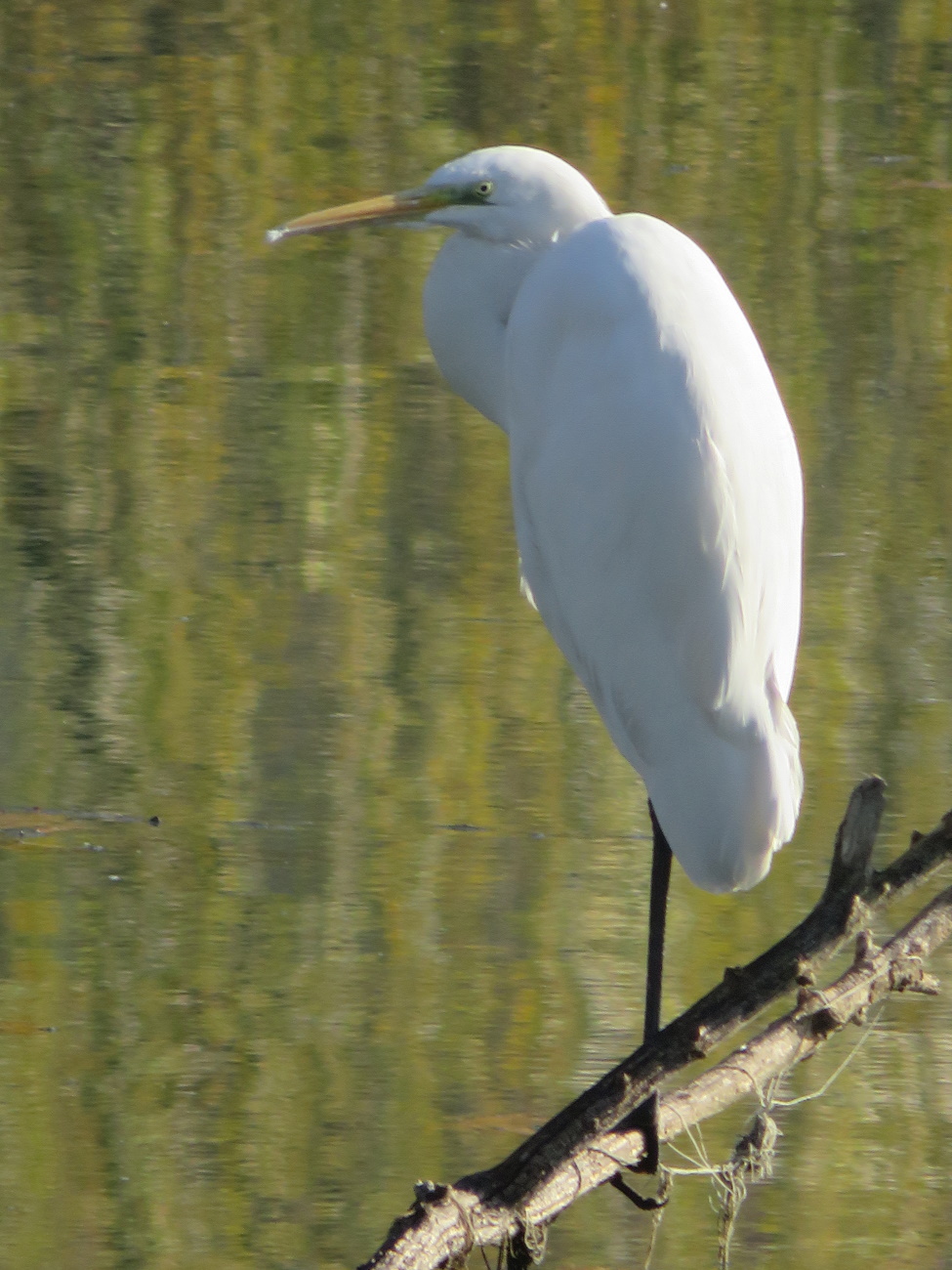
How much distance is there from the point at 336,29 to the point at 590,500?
18.4ft

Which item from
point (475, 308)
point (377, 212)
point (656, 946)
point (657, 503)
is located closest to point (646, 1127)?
point (656, 946)

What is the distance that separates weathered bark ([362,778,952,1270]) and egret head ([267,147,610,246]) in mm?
773

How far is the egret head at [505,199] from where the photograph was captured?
246cm

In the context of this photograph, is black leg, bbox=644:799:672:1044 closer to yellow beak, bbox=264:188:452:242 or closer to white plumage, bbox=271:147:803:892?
white plumage, bbox=271:147:803:892

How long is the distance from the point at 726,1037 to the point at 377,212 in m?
1.03

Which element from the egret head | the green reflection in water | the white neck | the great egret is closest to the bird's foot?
Answer: the great egret

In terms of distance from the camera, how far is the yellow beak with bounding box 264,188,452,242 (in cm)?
249

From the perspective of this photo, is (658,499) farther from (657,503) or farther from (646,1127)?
(646,1127)

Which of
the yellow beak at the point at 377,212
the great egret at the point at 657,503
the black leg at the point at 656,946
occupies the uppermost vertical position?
the yellow beak at the point at 377,212

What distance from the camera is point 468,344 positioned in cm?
257

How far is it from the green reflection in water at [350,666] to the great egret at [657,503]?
58 cm

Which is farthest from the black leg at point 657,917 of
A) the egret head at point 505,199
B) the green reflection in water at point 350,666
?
the egret head at point 505,199

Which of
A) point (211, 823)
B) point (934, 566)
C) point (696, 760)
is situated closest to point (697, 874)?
point (696, 760)

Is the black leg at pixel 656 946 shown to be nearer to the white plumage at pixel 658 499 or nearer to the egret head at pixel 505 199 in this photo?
the white plumage at pixel 658 499
